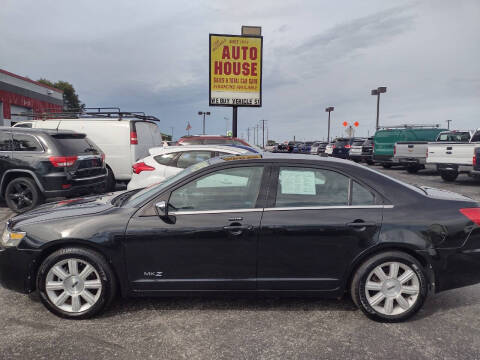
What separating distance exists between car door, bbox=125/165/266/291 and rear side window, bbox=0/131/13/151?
550 cm

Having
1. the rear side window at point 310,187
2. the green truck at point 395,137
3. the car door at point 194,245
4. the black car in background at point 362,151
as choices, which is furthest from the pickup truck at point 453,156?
the car door at point 194,245

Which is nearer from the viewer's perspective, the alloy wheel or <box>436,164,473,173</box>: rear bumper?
the alloy wheel

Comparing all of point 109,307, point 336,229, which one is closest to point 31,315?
point 109,307

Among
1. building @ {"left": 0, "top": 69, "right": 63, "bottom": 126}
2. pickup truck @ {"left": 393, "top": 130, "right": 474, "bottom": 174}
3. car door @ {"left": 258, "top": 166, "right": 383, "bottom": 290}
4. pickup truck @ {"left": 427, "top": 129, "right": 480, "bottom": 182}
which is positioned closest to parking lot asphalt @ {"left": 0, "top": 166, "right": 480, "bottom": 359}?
car door @ {"left": 258, "top": 166, "right": 383, "bottom": 290}

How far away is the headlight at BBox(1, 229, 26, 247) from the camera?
314 centimetres

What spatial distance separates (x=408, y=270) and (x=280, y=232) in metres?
1.15

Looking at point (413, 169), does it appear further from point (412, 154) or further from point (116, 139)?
point (116, 139)

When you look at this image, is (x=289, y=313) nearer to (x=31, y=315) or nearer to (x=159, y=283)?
(x=159, y=283)

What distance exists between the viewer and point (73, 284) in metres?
3.12

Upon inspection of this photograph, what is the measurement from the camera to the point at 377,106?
40875 mm

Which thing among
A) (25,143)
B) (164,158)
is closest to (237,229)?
A: (164,158)

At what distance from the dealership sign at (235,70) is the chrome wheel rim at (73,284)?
1523 centimetres

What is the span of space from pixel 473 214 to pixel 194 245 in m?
2.45

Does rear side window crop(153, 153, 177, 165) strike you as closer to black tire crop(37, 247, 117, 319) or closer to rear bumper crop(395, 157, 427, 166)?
black tire crop(37, 247, 117, 319)
